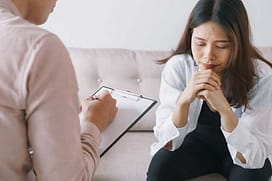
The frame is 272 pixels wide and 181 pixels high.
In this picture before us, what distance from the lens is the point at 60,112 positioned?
2.51 feet

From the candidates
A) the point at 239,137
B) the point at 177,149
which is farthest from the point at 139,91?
the point at 239,137

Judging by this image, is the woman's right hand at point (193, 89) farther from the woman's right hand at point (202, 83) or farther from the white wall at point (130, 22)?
the white wall at point (130, 22)

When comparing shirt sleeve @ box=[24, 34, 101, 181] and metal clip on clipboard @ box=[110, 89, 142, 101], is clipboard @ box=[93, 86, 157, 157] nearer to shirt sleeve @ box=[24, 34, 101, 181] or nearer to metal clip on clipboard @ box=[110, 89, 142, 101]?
metal clip on clipboard @ box=[110, 89, 142, 101]

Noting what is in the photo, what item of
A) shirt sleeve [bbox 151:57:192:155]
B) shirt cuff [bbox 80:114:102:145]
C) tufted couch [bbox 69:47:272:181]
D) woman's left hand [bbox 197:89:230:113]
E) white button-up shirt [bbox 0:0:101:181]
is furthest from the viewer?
tufted couch [bbox 69:47:272:181]

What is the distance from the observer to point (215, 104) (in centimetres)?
132

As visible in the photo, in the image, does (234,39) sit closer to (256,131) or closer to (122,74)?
(256,131)

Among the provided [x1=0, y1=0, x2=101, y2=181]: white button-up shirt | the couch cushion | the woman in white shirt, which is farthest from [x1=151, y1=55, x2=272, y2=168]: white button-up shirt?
[x1=0, y1=0, x2=101, y2=181]: white button-up shirt

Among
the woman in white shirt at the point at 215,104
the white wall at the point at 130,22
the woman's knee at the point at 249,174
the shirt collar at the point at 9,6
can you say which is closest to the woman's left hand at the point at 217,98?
the woman in white shirt at the point at 215,104

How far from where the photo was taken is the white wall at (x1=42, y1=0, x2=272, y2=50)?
2.06 metres

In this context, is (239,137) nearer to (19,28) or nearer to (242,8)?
(242,8)

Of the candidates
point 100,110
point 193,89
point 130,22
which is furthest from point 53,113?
point 130,22

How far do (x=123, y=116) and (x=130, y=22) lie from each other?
0.92 meters

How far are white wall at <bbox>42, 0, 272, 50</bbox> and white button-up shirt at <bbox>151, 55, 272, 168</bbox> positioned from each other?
0.55 m

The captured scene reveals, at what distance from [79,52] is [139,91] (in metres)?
0.30
